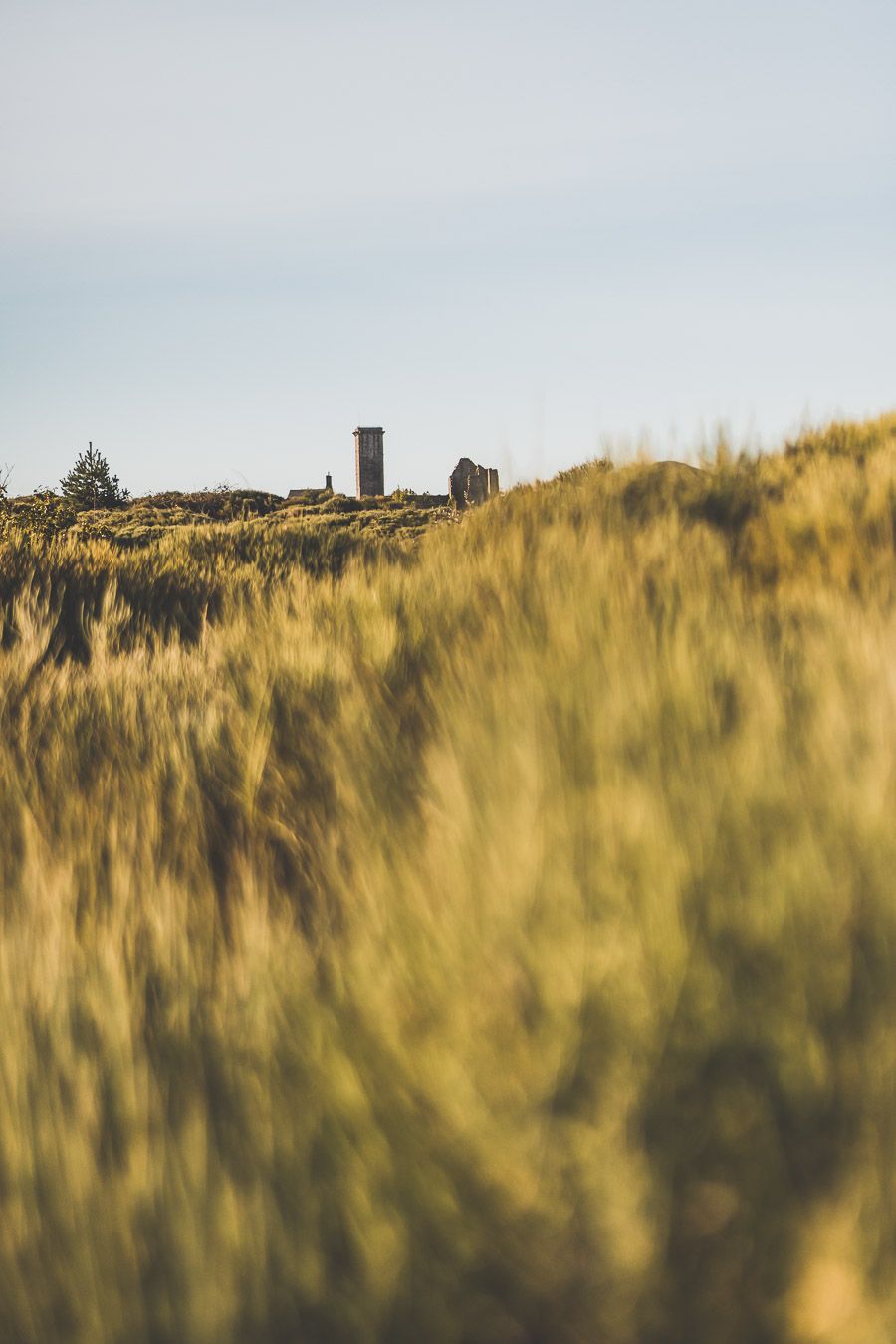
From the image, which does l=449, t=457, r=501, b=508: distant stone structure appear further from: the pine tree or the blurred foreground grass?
the pine tree

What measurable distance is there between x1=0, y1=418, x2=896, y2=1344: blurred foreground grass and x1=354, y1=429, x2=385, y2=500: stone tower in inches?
2609

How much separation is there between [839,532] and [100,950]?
2.35 metres

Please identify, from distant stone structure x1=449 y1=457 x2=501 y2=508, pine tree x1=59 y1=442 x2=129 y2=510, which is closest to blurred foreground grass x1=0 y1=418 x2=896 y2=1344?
distant stone structure x1=449 y1=457 x2=501 y2=508

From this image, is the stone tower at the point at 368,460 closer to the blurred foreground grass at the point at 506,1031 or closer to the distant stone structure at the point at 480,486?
the distant stone structure at the point at 480,486

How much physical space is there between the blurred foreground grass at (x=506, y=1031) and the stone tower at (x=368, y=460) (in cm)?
6627

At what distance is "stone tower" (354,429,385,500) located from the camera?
65625 mm

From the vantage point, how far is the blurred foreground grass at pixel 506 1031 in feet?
A: 2.52

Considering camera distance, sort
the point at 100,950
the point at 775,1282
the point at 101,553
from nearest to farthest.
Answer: the point at 775,1282, the point at 100,950, the point at 101,553

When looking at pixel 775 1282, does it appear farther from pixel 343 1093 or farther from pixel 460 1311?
pixel 343 1093

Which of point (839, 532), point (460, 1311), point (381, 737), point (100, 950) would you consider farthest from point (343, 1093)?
point (839, 532)

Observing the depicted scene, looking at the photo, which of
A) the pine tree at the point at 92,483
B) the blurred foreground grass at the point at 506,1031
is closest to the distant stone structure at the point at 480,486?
the blurred foreground grass at the point at 506,1031

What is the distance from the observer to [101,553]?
610cm

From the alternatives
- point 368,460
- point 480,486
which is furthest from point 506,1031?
point 368,460

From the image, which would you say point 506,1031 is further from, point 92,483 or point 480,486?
point 92,483
